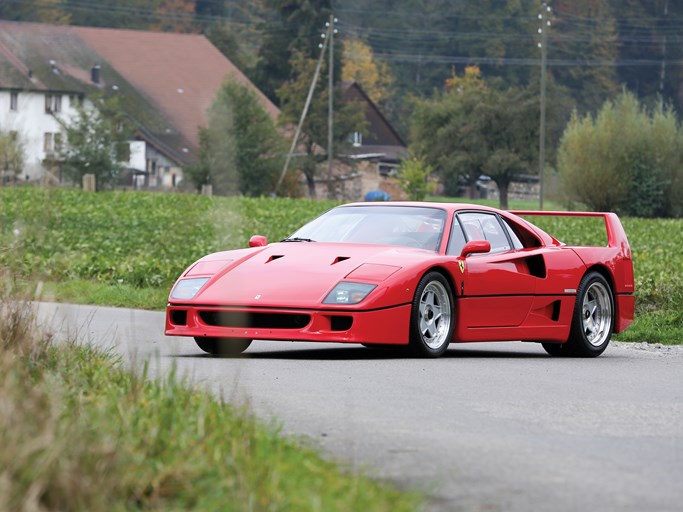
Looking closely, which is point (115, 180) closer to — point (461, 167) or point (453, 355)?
point (461, 167)

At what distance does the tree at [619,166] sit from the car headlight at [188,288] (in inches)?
2397

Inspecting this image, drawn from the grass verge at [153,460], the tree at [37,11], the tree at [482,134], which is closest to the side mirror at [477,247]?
the grass verge at [153,460]

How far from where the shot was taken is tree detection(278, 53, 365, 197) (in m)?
91.2

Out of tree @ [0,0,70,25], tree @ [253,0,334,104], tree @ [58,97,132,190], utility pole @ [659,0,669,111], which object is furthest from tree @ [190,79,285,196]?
utility pole @ [659,0,669,111]

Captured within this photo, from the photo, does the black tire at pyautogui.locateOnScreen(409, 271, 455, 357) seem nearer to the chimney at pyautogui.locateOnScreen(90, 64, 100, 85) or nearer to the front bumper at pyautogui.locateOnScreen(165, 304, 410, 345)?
the front bumper at pyautogui.locateOnScreen(165, 304, 410, 345)

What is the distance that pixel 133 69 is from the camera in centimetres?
9575

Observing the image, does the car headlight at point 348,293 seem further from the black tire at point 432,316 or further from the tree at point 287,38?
the tree at point 287,38

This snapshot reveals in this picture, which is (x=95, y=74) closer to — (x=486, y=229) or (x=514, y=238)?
(x=514, y=238)

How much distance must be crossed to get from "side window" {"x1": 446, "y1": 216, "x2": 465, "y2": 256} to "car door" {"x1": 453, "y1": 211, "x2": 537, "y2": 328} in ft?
0.04

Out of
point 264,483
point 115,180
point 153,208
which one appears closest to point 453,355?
point 264,483

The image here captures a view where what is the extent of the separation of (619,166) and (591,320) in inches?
2354

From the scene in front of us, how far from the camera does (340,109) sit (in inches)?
3602

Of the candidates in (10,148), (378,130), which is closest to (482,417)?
(10,148)

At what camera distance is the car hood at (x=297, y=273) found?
37.1 feet
